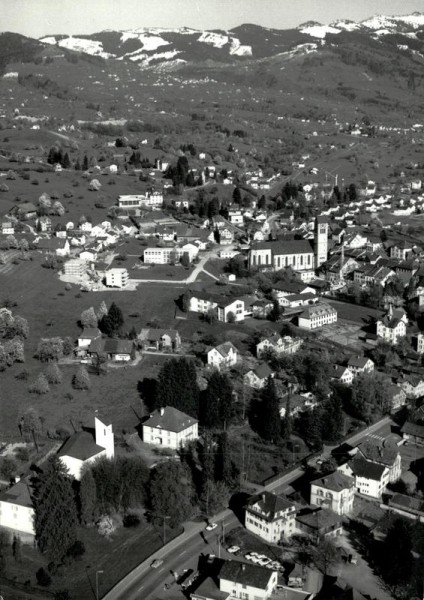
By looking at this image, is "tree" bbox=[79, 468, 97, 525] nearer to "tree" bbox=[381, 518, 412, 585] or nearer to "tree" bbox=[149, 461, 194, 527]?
"tree" bbox=[149, 461, 194, 527]

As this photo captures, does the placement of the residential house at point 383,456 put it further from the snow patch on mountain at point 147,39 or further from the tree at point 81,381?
the snow patch on mountain at point 147,39

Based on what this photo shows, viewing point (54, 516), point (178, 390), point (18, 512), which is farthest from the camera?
point (178, 390)

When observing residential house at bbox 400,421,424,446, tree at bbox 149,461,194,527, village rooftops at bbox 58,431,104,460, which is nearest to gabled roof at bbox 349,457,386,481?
residential house at bbox 400,421,424,446

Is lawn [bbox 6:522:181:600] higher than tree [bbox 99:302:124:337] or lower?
lower

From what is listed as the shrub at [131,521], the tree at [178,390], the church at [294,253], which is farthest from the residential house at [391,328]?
the shrub at [131,521]

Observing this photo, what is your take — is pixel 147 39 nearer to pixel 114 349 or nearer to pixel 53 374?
pixel 114 349

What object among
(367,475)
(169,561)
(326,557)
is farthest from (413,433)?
(169,561)
